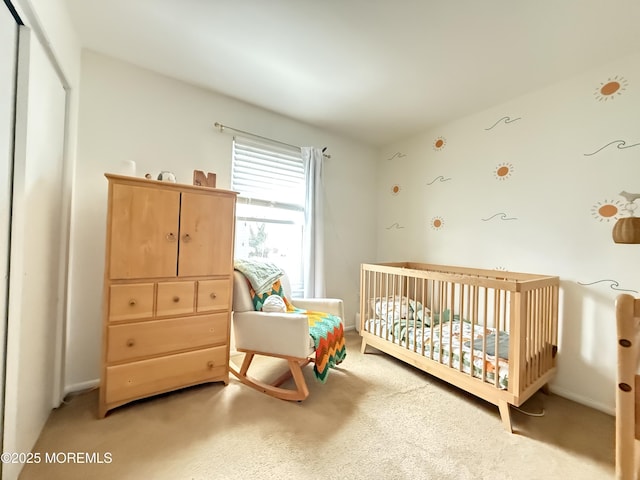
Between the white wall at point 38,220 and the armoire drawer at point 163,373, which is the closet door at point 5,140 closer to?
the white wall at point 38,220

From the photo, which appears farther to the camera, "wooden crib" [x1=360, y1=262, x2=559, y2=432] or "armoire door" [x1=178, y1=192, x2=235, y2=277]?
"armoire door" [x1=178, y1=192, x2=235, y2=277]

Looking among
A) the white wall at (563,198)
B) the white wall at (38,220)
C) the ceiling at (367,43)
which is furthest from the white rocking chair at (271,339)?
the white wall at (563,198)

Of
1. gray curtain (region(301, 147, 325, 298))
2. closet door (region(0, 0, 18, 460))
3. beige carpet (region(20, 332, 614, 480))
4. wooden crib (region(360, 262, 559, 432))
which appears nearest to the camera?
closet door (region(0, 0, 18, 460))

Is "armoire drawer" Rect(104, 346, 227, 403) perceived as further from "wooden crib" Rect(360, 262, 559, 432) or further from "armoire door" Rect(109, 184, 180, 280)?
"wooden crib" Rect(360, 262, 559, 432)

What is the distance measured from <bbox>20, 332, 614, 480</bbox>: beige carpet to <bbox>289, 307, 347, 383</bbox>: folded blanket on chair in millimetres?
198

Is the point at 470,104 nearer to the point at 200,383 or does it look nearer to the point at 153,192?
the point at 153,192

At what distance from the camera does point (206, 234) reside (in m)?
1.82

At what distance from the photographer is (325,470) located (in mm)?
1212

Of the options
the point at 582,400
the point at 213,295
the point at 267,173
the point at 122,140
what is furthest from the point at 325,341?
the point at 122,140

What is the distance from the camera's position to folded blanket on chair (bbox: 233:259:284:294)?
1991 mm

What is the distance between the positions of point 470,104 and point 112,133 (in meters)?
2.90

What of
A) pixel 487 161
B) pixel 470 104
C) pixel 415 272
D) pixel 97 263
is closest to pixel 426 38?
pixel 470 104

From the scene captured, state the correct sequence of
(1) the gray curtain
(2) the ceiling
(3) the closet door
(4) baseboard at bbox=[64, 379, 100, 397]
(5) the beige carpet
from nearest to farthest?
(3) the closet door → (5) the beige carpet → (2) the ceiling → (4) baseboard at bbox=[64, 379, 100, 397] → (1) the gray curtain

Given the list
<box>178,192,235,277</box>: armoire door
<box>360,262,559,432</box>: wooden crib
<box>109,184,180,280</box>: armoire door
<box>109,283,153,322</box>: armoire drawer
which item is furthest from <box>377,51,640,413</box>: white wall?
<box>109,283,153,322</box>: armoire drawer
